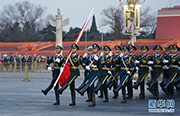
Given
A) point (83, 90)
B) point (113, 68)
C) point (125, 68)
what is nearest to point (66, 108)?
point (83, 90)

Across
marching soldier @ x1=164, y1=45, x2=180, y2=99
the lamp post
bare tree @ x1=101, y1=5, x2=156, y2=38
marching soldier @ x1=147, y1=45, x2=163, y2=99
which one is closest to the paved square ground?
marching soldier @ x1=147, y1=45, x2=163, y2=99

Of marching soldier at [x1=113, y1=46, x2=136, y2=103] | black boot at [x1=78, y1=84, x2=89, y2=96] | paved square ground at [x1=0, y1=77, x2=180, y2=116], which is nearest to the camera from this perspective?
paved square ground at [x1=0, y1=77, x2=180, y2=116]

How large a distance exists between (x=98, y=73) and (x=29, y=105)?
232cm

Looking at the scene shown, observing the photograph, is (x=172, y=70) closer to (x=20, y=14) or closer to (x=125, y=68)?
(x=125, y=68)

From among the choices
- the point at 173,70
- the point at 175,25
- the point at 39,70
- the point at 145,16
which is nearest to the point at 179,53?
the point at 173,70

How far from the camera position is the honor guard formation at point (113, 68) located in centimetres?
1154

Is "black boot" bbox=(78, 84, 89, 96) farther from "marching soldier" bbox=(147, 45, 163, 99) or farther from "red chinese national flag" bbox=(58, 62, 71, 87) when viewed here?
"marching soldier" bbox=(147, 45, 163, 99)

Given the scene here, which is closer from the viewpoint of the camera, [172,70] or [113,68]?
[172,70]

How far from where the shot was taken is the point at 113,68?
45.6 feet

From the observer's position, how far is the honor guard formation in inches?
454

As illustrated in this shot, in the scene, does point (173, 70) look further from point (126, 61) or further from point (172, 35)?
point (172, 35)

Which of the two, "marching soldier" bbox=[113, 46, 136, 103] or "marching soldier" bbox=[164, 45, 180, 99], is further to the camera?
"marching soldier" bbox=[164, 45, 180, 99]

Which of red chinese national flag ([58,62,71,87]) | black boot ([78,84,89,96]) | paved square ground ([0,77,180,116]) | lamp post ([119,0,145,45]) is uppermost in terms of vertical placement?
lamp post ([119,0,145,45])

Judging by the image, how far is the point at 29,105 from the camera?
11570 mm
